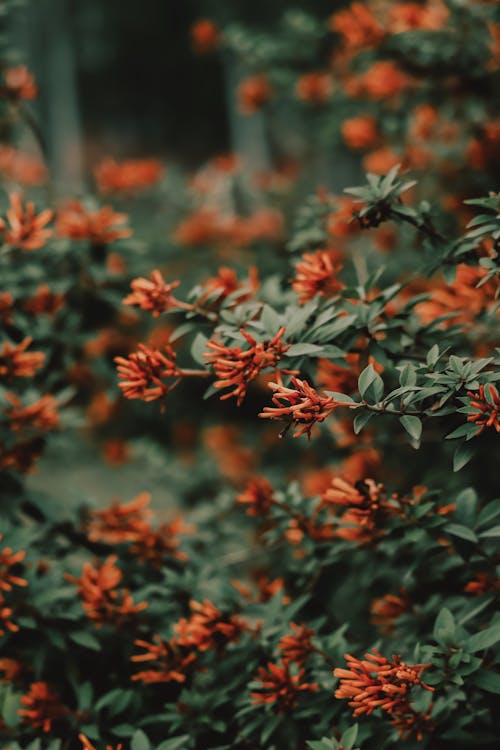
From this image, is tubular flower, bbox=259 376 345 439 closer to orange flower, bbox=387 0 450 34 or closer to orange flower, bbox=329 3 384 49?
orange flower, bbox=387 0 450 34

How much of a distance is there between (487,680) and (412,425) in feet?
1.51

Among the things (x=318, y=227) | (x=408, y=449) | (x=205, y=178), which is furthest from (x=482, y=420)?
(x=205, y=178)

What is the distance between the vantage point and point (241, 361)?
126 centimetres

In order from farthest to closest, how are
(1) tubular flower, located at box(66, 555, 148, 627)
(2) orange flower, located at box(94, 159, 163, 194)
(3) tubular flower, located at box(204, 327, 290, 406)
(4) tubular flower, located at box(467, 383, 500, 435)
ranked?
(2) orange flower, located at box(94, 159, 163, 194) < (1) tubular flower, located at box(66, 555, 148, 627) < (3) tubular flower, located at box(204, 327, 290, 406) < (4) tubular flower, located at box(467, 383, 500, 435)

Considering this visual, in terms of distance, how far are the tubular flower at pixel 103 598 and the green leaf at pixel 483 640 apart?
674 millimetres

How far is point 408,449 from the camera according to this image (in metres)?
2.45

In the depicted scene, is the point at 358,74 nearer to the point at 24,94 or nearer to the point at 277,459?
the point at 24,94

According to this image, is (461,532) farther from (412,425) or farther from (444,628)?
(412,425)

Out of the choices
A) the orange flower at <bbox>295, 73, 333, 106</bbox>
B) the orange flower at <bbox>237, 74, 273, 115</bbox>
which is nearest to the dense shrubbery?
the orange flower at <bbox>295, 73, 333, 106</bbox>

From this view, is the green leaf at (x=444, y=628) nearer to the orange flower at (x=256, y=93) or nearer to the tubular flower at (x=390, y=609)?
the tubular flower at (x=390, y=609)

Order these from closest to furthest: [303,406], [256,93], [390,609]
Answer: [303,406] < [390,609] < [256,93]

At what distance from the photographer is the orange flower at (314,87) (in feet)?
10.2

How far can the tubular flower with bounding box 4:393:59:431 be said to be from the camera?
1794mm

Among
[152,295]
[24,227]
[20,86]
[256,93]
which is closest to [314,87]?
[256,93]
